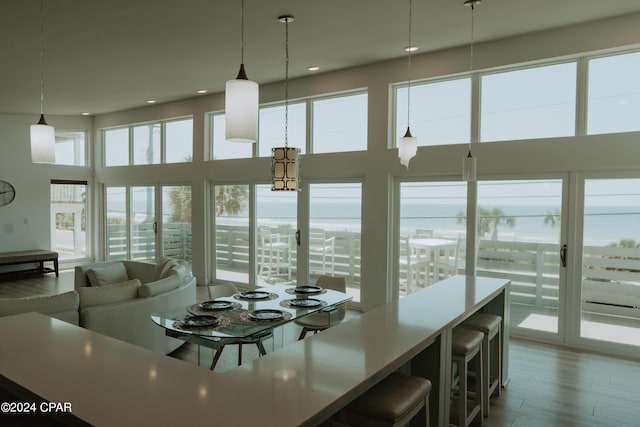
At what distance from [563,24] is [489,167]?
5.18 feet

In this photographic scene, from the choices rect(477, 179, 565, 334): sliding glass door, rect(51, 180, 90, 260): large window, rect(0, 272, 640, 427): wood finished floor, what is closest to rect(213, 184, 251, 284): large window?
rect(0, 272, 640, 427): wood finished floor

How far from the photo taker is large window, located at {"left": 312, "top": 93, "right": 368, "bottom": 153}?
604cm

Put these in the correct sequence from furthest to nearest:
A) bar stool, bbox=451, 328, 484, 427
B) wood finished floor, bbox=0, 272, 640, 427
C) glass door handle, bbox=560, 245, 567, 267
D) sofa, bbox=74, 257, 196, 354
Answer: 1. glass door handle, bbox=560, 245, 567, 267
2. sofa, bbox=74, 257, 196, 354
3. wood finished floor, bbox=0, 272, 640, 427
4. bar stool, bbox=451, 328, 484, 427

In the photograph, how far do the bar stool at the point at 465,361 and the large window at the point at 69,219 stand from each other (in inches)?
360

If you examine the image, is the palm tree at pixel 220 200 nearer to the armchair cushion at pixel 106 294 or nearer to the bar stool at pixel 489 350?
the armchair cushion at pixel 106 294

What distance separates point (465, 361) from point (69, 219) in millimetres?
9405

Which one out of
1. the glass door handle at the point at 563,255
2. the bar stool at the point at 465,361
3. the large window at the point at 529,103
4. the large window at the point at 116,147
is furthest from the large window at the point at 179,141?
the bar stool at the point at 465,361

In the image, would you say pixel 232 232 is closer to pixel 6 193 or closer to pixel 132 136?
pixel 132 136

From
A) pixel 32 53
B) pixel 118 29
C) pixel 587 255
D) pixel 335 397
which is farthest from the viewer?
pixel 32 53

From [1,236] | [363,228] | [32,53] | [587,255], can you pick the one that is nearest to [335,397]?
[587,255]

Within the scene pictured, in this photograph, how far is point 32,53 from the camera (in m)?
4.81

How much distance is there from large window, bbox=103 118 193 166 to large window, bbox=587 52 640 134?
20.6ft

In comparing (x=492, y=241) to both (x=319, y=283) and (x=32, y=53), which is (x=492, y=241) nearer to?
(x=319, y=283)

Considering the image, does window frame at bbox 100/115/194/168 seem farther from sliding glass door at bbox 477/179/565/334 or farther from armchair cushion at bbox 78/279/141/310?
sliding glass door at bbox 477/179/565/334
